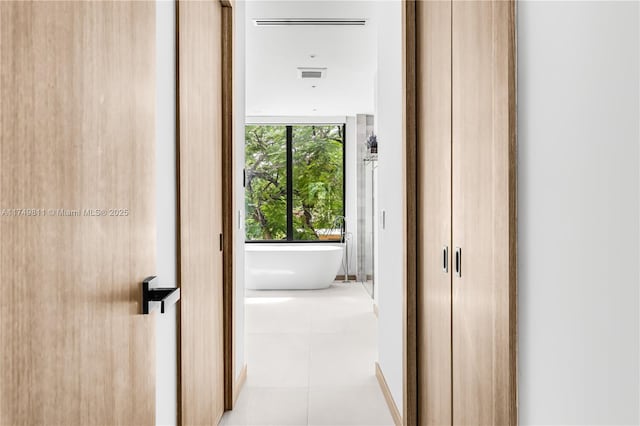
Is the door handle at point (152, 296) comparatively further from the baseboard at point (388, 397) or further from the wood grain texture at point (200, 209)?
the baseboard at point (388, 397)

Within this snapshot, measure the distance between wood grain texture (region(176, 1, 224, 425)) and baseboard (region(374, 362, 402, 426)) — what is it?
0.83 m

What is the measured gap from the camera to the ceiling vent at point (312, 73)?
443 cm

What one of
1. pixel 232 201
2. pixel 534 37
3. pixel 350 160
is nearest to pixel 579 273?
pixel 534 37

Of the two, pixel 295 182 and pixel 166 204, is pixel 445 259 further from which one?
pixel 295 182

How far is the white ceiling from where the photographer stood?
3.20 meters

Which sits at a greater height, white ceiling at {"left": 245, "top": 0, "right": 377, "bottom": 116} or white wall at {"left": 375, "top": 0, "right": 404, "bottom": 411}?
white ceiling at {"left": 245, "top": 0, "right": 377, "bottom": 116}

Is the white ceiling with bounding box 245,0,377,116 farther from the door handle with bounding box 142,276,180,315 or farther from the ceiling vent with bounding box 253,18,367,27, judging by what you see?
the door handle with bounding box 142,276,180,315

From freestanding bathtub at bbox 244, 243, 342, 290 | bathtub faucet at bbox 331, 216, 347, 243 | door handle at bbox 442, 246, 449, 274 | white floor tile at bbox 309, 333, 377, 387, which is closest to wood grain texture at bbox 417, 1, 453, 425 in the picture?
door handle at bbox 442, 246, 449, 274

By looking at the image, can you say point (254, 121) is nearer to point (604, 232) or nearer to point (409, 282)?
point (409, 282)

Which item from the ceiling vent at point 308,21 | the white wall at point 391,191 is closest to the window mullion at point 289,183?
the ceiling vent at point 308,21

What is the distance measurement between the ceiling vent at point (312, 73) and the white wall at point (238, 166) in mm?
1677

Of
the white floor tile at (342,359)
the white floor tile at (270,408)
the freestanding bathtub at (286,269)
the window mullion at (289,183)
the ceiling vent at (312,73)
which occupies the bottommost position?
the white floor tile at (270,408)

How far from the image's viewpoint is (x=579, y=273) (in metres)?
0.82

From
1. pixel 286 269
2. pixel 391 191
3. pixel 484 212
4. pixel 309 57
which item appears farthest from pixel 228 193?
pixel 286 269
